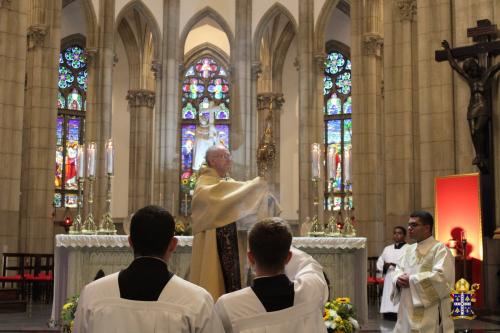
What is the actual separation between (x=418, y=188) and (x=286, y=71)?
1742cm

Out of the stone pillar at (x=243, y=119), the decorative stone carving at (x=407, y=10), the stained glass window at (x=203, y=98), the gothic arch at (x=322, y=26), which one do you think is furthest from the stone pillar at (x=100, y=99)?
the decorative stone carving at (x=407, y=10)

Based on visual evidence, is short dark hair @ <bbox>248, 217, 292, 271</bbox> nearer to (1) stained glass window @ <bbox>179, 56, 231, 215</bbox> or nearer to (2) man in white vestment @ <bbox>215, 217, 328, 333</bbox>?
(2) man in white vestment @ <bbox>215, 217, 328, 333</bbox>

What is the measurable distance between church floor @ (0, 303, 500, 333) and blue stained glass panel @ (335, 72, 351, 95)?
18640mm

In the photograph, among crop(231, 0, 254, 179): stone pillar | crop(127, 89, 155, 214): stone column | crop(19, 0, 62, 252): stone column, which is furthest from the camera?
crop(127, 89, 155, 214): stone column

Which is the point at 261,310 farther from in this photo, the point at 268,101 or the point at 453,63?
the point at 268,101

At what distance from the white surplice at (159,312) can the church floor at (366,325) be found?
649 centimetres

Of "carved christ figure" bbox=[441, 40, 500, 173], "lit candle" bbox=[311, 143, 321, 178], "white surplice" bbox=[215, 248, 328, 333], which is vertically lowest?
"white surplice" bbox=[215, 248, 328, 333]

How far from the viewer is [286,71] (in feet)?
105

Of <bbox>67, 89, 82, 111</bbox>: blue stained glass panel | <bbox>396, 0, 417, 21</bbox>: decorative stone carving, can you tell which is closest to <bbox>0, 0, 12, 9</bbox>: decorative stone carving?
<bbox>396, 0, 417, 21</bbox>: decorative stone carving

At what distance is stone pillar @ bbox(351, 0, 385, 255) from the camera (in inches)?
799

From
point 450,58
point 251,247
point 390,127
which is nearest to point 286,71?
point 390,127

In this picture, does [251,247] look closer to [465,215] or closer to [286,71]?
[465,215]

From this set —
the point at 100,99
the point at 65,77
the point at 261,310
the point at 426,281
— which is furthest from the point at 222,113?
the point at 261,310

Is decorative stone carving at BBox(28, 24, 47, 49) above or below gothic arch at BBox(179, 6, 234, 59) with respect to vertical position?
below
